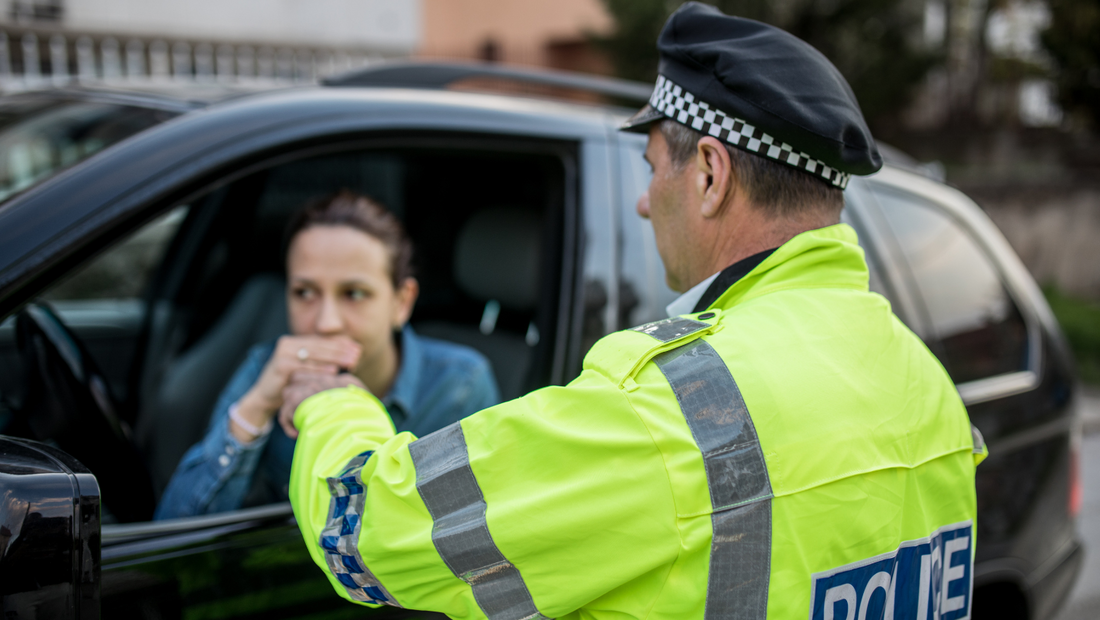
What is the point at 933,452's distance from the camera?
1.17 m

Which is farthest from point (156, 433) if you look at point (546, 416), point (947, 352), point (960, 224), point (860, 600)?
point (960, 224)

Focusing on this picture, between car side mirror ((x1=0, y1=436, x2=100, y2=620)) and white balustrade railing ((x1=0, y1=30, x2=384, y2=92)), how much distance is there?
614 centimetres

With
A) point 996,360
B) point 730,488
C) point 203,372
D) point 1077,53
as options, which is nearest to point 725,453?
point 730,488

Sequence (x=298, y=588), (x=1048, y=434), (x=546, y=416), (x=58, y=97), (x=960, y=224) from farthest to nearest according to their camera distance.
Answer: (x=960, y=224), (x=1048, y=434), (x=58, y=97), (x=298, y=588), (x=546, y=416)

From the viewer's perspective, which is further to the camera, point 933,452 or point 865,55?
point 865,55

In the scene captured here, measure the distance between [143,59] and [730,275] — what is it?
29.0 ft

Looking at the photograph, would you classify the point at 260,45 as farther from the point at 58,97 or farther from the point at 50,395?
the point at 50,395

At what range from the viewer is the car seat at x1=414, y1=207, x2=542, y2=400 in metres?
2.32

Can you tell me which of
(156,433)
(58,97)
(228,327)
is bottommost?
(156,433)

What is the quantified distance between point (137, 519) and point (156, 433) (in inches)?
31.8

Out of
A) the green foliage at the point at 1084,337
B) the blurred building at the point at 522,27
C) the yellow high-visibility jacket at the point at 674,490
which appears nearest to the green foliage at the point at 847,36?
the blurred building at the point at 522,27

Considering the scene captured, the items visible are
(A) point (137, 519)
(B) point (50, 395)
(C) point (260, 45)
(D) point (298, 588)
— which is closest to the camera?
(D) point (298, 588)

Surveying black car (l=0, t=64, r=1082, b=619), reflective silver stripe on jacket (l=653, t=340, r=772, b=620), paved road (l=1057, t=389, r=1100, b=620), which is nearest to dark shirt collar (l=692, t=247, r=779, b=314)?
reflective silver stripe on jacket (l=653, t=340, r=772, b=620)

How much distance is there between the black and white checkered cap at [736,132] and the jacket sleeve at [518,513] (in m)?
0.42
